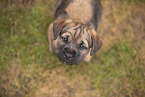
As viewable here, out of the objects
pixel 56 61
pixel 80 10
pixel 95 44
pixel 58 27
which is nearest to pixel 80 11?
pixel 80 10

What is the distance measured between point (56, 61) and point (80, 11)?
1.88 metres

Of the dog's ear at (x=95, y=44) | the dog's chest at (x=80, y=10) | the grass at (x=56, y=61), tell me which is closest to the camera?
the dog's ear at (x=95, y=44)

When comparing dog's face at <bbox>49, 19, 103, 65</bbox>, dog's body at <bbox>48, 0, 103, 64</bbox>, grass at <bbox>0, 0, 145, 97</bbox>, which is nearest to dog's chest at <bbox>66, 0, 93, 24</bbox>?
dog's body at <bbox>48, 0, 103, 64</bbox>

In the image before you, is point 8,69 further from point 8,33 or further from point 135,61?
point 135,61

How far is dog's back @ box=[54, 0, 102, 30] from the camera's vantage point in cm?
342

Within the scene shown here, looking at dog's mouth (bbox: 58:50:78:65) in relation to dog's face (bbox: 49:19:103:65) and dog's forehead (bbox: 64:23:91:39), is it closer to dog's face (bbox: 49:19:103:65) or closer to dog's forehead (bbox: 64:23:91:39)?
dog's face (bbox: 49:19:103:65)

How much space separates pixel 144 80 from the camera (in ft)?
15.4

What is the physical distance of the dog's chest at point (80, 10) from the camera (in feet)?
11.2

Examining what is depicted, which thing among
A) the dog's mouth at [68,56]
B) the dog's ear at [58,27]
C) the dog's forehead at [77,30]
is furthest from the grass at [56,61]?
the dog's forehead at [77,30]

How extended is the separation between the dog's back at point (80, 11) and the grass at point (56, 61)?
107 centimetres

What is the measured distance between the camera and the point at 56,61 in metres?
4.33

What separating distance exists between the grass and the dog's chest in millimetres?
1254

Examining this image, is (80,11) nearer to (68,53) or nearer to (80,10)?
(80,10)

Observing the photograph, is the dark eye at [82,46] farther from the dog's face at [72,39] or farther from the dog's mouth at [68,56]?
the dog's mouth at [68,56]
